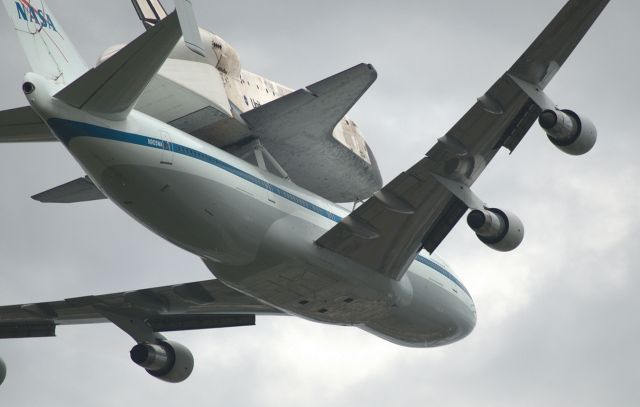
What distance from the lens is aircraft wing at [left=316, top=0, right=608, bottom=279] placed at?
24.1m

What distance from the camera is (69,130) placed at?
71.2 feet

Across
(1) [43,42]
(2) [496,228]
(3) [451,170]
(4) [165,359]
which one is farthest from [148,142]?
(4) [165,359]

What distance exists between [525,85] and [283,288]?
6.62 meters

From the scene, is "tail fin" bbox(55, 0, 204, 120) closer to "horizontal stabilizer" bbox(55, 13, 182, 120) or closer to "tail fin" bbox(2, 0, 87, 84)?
"horizontal stabilizer" bbox(55, 13, 182, 120)

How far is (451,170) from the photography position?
2528cm

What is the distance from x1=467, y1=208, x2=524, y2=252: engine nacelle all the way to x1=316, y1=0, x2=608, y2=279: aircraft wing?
0.47 m

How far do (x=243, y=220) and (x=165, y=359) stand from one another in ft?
23.8

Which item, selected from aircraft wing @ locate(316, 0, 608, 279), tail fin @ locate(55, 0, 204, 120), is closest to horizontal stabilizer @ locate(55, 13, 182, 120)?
tail fin @ locate(55, 0, 204, 120)

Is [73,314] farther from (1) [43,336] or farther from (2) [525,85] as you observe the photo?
(2) [525,85]

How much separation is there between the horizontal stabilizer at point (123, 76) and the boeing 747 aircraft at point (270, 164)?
3 centimetres

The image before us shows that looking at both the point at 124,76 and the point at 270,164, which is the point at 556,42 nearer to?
the point at 270,164

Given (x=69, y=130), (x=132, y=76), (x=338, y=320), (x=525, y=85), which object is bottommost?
(x=338, y=320)

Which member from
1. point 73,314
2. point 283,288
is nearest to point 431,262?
point 283,288

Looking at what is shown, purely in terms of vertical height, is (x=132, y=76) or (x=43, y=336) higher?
(x=132, y=76)
